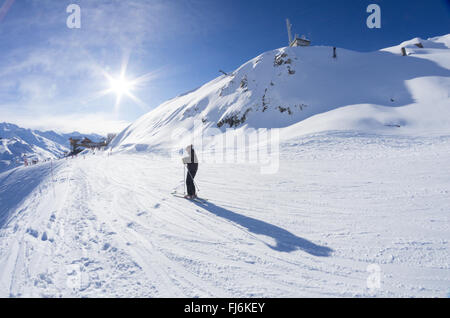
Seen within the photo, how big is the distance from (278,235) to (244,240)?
0.76m

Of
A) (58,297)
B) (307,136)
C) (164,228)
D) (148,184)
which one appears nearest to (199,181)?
(148,184)

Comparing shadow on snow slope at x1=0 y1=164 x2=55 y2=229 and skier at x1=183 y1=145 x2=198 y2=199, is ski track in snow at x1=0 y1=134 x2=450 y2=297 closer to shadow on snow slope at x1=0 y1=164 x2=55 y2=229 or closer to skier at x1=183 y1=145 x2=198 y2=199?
skier at x1=183 y1=145 x2=198 y2=199

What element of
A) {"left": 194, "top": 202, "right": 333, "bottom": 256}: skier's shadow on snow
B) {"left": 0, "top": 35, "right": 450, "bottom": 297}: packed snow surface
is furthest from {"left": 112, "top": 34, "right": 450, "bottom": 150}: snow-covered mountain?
{"left": 194, "top": 202, "right": 333, "bottom": 256}: skier's shadow on snow

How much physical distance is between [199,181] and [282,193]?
4174 millimetres

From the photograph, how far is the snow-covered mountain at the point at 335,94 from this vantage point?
1720 cm

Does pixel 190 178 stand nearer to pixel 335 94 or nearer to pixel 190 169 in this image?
pixel 190 169

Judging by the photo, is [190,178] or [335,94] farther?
[335,94]

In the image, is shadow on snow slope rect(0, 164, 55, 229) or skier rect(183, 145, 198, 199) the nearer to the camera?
skier rect(183, 145, 198, 199)

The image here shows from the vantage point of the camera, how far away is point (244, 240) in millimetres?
4086

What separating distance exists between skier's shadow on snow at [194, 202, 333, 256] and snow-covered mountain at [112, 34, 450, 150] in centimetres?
1452

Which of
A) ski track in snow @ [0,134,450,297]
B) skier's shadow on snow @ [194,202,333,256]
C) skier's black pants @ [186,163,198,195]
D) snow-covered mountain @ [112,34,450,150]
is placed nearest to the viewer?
ski track in snow @ [0,134,450,297]

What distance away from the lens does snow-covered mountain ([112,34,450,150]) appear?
17.2m

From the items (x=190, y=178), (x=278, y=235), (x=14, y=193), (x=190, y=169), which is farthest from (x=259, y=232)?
(x=14, y=193)

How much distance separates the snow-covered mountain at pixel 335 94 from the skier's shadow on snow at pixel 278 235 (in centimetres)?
1452
